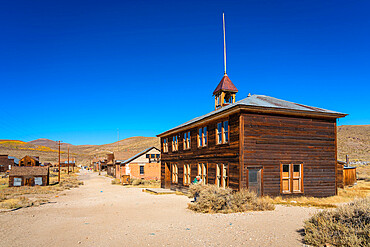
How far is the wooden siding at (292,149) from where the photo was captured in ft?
54.5

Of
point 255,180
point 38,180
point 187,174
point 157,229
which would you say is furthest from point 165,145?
point 157,229

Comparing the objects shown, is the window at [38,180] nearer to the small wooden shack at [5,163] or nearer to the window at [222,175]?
the window at [222,175]

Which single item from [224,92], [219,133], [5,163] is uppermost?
[224,92]

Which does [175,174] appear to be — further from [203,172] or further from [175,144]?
[203,172]

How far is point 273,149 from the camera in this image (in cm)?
1705

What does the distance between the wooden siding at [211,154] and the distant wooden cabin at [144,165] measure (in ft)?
52.4

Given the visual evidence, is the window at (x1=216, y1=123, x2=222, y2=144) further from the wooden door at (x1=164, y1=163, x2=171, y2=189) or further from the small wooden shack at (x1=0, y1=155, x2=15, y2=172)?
Answer: the small wooden shack at (x1=0, y1=155, x2=15, y2=172)

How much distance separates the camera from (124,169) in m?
45.3

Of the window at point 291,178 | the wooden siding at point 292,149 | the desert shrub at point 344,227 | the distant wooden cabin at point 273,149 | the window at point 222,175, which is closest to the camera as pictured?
the desert shrub at point 344,227

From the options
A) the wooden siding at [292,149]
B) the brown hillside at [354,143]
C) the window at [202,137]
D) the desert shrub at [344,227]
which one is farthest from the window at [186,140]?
the brown hillside at [354,143]

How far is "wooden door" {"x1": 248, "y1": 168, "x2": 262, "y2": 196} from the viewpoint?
16250 mm

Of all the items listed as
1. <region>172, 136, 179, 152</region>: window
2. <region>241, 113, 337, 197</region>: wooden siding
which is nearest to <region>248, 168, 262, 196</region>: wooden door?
<region>241, 113, 337, 197</region>: wooden siding

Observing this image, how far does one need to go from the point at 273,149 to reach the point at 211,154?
183 inches

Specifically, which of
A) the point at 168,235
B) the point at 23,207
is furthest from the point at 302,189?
the point at 23,207
